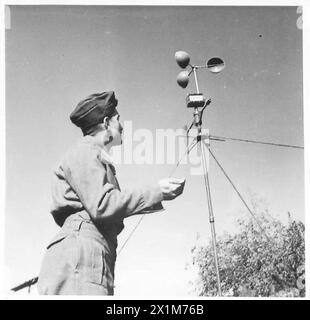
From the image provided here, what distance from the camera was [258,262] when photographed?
24.3 feet

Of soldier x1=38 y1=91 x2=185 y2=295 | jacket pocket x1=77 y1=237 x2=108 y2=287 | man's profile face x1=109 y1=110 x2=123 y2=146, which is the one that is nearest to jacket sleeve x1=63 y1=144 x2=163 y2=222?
soldier x1=38 y1=91 x2=185 y2=295

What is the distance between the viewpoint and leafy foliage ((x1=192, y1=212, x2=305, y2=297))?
5.68m

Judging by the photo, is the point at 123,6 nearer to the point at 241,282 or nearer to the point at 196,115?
A: the point at 196,115

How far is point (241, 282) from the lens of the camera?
761 cm

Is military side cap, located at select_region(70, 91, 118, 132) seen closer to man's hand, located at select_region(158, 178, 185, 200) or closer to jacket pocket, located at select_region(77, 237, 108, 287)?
man's hand, located at select_region(158, 178, 185, 200)

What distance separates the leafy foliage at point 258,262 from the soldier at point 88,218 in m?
1.50

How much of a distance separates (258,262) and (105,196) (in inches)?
160

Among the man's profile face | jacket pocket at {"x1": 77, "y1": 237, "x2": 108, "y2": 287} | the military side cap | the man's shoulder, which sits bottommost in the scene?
jacket pocket at {"x1": 77, "y1": 237, "x2": 108, "y2": 287}

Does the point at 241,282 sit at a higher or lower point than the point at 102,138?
lower

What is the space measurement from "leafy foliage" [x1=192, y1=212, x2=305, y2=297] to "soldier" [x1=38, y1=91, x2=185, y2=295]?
1.50m

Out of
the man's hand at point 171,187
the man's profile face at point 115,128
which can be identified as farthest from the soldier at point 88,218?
the man's profile face at point 115,128

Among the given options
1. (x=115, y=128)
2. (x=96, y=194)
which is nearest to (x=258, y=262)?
(x=115, y=128)
